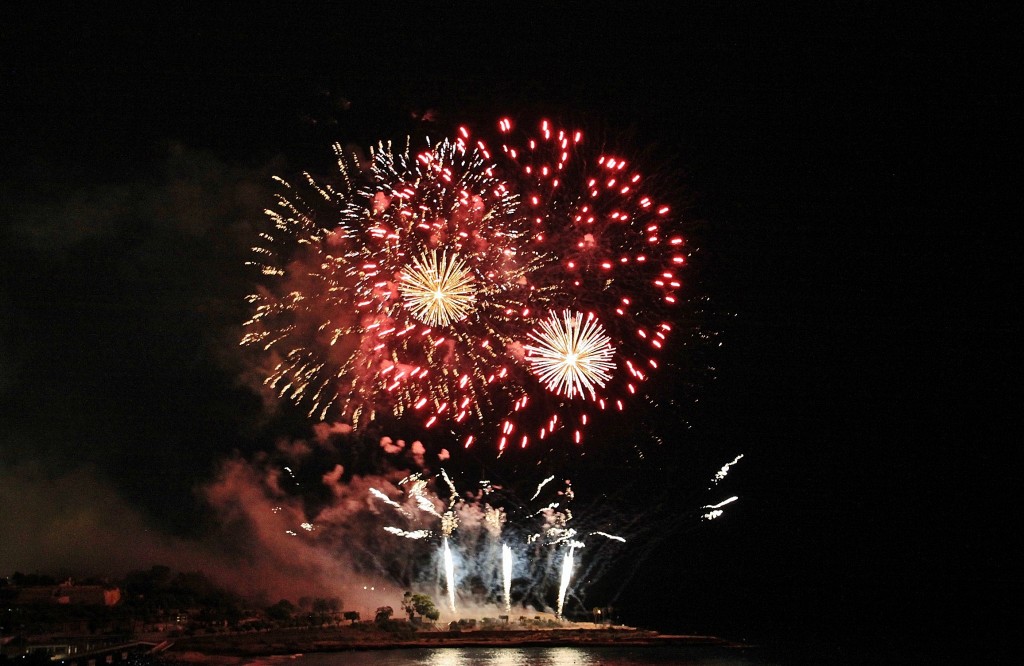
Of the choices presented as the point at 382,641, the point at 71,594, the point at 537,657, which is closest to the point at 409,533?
the point at 382,641

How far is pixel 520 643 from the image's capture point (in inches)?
1304

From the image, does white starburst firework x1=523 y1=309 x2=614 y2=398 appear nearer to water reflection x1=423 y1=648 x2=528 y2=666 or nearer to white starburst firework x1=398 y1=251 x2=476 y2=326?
white starburst firework x1=398 y1=251 x2=476 y2=326

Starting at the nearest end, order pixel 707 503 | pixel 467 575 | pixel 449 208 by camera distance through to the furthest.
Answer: pixel 449 208
pixel 467 575
pixel 707 503

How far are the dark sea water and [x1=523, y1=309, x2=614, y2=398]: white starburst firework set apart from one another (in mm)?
13082

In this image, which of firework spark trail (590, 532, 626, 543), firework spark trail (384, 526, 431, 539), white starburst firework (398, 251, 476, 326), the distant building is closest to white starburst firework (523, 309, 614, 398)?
white starburst firework (398, 251, 476, 326)

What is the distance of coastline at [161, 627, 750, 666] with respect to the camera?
92.4 feet

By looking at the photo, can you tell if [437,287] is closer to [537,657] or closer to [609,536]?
[609,536]

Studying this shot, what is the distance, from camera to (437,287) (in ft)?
59.9

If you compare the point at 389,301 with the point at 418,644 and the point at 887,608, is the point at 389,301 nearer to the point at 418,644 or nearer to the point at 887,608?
the point at 418,644

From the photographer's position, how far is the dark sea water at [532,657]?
2795cm

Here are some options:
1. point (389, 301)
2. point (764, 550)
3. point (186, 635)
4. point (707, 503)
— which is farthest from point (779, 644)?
point (389, 301)

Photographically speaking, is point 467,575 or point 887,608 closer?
point 467,575

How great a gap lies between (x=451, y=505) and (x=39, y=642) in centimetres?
1423

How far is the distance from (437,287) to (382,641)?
773 inches
